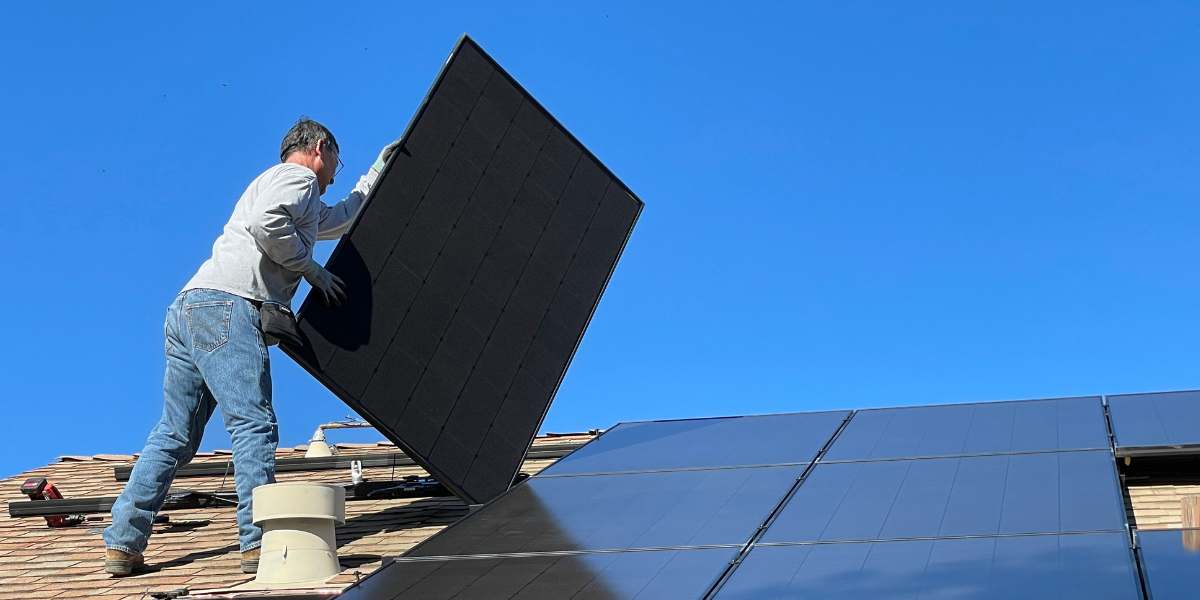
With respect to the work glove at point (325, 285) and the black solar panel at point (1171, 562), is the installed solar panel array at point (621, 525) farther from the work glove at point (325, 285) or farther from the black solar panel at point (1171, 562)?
the black solar panel at point (1171, 562)

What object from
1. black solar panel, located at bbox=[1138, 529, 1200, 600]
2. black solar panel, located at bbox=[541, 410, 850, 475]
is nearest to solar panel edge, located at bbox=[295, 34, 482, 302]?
black solar panel, located at bbox=[541, 410, 850, 475]

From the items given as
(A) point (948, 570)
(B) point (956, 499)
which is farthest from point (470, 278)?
(A) point (948, 570)

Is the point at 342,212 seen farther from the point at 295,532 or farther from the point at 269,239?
the point at 295,532

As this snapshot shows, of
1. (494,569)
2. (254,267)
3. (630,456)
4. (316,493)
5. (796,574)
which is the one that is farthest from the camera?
(630,456)

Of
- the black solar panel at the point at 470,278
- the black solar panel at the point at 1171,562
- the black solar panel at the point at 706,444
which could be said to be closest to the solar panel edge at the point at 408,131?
the black solar panel at the point at 470,278

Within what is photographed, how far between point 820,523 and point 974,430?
2123mm

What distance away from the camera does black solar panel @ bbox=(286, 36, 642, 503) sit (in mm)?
Answer: 5754

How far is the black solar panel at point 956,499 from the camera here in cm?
434

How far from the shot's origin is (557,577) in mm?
4297

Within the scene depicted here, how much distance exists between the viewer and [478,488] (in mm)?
5988

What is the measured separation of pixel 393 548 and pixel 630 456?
5.44 ft

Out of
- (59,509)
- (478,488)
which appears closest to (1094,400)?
(478,488)

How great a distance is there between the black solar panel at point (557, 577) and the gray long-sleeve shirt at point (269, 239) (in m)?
1.70

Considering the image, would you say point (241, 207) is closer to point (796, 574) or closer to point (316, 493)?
point (316, 493)
